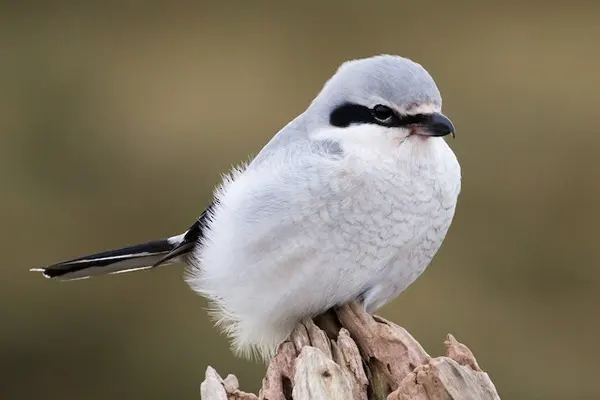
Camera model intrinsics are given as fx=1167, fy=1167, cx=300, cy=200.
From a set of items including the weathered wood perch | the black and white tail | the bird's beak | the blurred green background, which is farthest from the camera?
the blurred green background

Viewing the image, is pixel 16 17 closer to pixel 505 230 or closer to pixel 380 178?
pixel 505 230

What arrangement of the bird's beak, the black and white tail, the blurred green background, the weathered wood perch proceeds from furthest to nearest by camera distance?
the blurred green background
the black and white tail
the bird's beak
the weathered wood perch

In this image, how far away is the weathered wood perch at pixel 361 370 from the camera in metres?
1.99

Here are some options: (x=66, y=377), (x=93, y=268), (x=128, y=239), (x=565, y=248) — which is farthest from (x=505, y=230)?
(x=93, y=268)

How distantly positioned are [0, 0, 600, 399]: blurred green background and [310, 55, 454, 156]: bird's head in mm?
2064

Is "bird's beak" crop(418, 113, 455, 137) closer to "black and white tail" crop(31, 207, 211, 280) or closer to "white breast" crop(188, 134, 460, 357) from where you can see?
"white breast" crop(188, 134, 460, 357)

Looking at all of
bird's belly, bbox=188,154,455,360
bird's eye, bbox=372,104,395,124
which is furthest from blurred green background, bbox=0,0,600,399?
bird's eye, bbox=372,104,395,124

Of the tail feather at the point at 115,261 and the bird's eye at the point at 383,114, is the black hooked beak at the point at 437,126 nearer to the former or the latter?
the bird's eye at the point at 383,114

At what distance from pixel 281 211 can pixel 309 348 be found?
1.20 feet

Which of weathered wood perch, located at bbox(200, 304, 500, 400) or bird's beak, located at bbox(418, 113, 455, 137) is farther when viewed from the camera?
bird's beak, located at bbox(418, 113, 455, 137)

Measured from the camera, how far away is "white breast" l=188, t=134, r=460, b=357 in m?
2.40

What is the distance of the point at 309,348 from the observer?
2184mm

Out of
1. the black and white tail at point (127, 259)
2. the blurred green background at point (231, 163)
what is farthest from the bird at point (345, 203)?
the blurred green background at point (231, 163)

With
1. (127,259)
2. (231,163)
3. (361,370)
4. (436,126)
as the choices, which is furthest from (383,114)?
(231,163)
